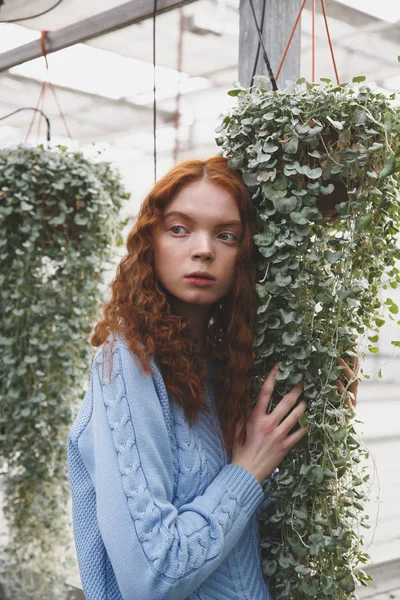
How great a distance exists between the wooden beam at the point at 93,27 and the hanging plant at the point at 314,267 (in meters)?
1.34

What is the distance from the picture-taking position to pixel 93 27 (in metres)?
2.68

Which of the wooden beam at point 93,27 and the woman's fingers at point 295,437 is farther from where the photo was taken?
the wooden beam at point 93,27

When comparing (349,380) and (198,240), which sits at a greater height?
(198,240)

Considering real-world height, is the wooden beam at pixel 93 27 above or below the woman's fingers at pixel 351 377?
above

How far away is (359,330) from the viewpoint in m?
1.22

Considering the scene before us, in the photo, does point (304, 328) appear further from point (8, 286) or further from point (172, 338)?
point (8, 286)

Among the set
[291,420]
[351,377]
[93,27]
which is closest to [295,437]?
[291,420]

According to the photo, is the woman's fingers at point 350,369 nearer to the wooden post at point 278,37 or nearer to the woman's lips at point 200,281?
the woman's lips at point 200,281

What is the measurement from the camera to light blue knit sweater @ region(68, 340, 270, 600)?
3.25 ft

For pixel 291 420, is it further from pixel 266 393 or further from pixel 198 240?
pixel 198 240

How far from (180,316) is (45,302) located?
1.62 m

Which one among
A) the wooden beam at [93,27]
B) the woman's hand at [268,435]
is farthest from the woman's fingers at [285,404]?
the wooden beam at [93,27]

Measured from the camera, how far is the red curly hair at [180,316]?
1104 mm

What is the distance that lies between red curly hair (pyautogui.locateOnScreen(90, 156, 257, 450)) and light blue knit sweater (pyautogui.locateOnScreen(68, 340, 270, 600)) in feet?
0.09
